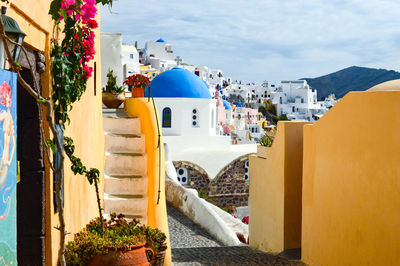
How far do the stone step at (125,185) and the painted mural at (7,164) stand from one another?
3501 mm

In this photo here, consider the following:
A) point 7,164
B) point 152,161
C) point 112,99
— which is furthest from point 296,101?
point 7,164

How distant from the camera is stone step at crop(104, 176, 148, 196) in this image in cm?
658

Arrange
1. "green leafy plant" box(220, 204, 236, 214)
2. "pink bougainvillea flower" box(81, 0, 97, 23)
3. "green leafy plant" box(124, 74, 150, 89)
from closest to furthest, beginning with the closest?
1. "pink bougainvillea flower" box(81, 0, 97, 23)
2. "green leafy plant" box(124, 74, 150, 89)
3. "green leafy plant" box(220, 204, 236, 214)

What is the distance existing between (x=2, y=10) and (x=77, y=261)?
2.09 metres

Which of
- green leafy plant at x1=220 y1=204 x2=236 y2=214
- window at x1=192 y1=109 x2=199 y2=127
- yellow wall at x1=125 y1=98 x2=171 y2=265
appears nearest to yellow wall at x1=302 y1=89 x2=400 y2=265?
yellow wall at x1=125 y1=98 x2=171 y2=265

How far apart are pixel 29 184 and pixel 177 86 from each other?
66.6ft

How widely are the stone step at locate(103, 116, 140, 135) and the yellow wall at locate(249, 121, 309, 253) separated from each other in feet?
7.07

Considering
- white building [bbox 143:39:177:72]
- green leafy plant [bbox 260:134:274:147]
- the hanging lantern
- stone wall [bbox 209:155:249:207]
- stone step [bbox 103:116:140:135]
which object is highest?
white building [bbox 143:39:177:72]

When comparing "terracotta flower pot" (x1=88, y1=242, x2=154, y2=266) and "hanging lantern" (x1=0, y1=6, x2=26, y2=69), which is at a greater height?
"hanging lantern" (x1=0, y1=6, x2=26, y2=69)

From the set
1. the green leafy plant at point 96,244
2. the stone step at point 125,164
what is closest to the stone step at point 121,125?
the stone step at point 125,164

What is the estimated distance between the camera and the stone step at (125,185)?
658 centimetres

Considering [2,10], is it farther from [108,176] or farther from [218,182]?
[218,182]

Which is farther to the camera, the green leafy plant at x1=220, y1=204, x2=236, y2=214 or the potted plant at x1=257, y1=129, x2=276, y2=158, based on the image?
the green leafy plant at x1=220, y1=204, x2=236, y2=214

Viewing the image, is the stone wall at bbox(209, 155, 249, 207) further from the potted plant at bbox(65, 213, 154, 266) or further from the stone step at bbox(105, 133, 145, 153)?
the potted plant at bbox(65, 213, 154, 266)
